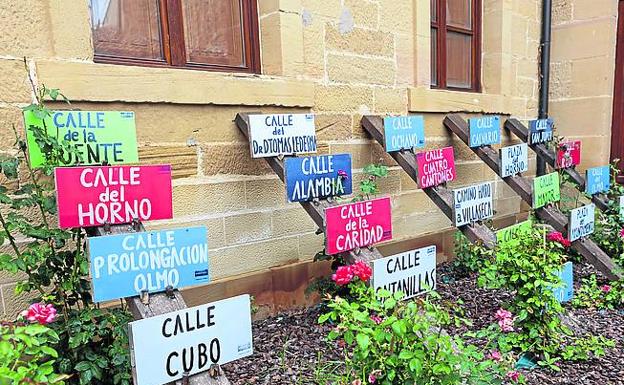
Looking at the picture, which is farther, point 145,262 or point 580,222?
point 580,222

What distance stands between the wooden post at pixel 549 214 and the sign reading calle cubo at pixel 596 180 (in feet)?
2.04

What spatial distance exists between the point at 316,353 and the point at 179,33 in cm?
187

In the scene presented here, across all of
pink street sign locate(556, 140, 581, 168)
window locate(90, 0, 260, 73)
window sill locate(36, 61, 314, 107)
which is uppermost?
window locate(90, 0, 260, 73)

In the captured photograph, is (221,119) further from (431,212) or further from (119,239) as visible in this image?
(431,212)

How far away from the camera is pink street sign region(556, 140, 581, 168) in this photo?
13.6 feet

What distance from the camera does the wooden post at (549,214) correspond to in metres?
3.22

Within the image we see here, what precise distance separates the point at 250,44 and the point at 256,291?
149 centimetres

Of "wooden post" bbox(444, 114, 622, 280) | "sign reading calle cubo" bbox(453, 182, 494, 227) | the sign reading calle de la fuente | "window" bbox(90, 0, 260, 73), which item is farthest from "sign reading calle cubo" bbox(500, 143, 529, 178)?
the sign reading calle de la fuente

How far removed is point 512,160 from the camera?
3.56 metres

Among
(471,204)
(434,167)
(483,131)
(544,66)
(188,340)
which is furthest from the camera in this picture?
(544,66)

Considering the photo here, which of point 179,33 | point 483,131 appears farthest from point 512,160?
point 179,33

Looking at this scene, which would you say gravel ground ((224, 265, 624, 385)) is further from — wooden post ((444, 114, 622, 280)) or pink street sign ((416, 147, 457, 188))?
pink street sign ((416, 147, 457, 188))

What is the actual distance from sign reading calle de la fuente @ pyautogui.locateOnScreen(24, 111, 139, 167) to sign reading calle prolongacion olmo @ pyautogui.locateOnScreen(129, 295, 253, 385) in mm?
733

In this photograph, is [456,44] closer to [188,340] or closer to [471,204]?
[471,204]
